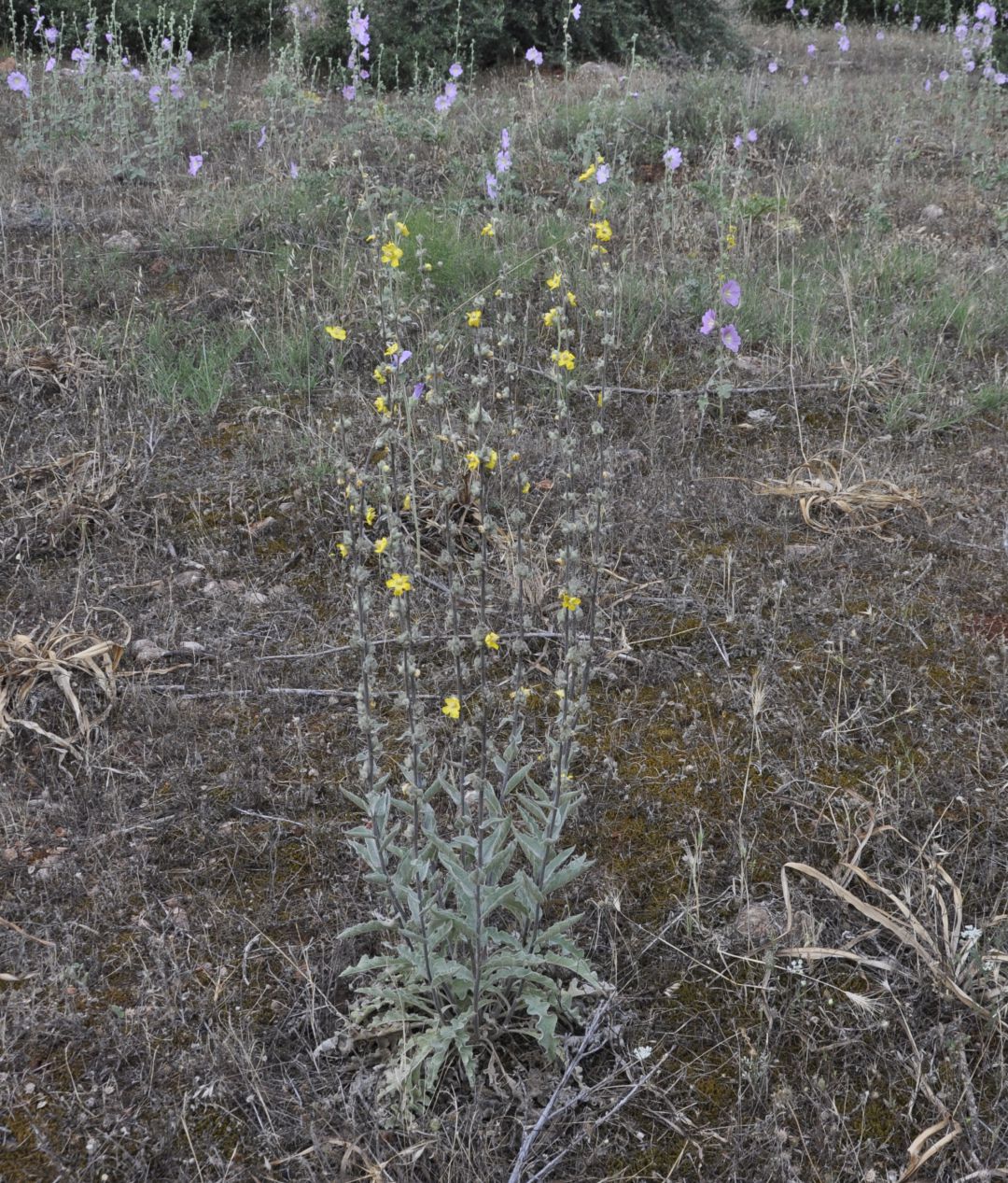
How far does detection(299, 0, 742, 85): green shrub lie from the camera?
8367 mm

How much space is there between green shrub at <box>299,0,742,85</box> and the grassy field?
3290 millimetres

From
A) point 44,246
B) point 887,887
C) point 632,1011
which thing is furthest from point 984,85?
point 632,1011

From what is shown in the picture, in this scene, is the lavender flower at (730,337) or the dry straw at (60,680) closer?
the dry straw at (60,680)

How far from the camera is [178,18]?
9.10 metres

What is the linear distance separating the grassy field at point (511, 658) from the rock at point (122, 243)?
21 mm

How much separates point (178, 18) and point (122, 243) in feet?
17.2

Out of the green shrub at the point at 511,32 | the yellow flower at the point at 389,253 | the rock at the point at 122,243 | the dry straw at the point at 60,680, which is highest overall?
the green shrub at the point at 511,32

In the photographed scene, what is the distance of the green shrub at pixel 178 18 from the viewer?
A: 905 centimetres

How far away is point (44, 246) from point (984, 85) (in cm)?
646

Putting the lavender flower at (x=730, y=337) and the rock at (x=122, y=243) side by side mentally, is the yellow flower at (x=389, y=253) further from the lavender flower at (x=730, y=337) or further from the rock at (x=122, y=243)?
the rock at (x=122, y=243)

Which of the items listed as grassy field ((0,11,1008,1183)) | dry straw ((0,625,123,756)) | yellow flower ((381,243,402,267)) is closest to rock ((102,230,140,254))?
grassy field ((0,11,1008,1183))

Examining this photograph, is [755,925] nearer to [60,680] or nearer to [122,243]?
[60,680]

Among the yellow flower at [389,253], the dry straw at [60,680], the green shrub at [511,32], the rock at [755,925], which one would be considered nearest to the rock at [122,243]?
the dry straw at [60,680]

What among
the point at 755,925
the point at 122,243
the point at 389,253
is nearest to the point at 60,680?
the point at 389,253
